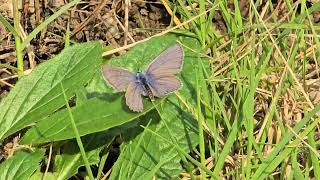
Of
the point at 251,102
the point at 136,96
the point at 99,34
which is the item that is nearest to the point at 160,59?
the point at 136,96

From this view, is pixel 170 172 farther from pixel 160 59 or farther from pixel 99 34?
pixel 99 34

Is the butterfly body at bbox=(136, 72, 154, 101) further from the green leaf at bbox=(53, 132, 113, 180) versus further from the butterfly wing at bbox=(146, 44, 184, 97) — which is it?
the green leaf at bbox=(53, 132, 113, 180)

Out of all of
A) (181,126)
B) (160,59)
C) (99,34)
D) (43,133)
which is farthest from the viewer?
(99,34)

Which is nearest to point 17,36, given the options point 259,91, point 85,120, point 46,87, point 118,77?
point 46,87

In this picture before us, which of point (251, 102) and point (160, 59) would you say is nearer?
point (160, 59)

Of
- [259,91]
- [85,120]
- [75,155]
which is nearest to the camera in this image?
[85,120]

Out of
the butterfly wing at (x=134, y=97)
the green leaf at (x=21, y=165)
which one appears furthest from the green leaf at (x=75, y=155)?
the butterfly wing at (x=134, y=97)

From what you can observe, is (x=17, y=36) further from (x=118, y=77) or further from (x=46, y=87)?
(x=118, y=77)
